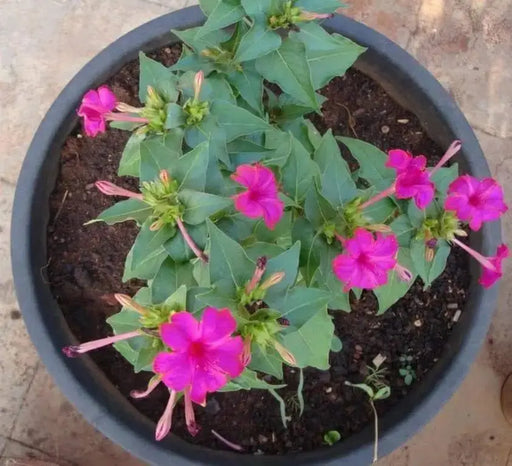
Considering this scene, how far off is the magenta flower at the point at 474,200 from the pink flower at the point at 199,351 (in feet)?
1.43

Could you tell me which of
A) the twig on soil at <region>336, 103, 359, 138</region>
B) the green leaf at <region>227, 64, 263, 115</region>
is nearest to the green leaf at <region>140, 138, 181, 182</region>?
the green leaf at <region>227, 64, 263, 115</region>

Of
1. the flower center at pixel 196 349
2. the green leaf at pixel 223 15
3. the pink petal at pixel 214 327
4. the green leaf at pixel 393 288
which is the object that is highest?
the green leaf at pixel 223 15

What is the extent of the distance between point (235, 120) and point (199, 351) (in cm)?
47

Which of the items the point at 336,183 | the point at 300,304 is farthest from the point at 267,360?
the point at 336,183

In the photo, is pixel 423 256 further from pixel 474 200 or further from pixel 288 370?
pixel 288 370

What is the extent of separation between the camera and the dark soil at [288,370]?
5.18 feet

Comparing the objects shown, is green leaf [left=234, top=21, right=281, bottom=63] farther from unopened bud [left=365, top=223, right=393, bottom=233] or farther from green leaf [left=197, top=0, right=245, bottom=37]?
unopened bud [left=365, top=223, right=393, bottom=233]

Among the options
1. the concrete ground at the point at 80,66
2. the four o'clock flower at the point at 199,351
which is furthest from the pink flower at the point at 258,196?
the concrete ground at the point at 80,66

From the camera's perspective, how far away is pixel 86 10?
198cm

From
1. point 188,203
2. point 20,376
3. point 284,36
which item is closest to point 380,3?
point 284,36

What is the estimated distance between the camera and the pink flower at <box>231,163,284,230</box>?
0.96 meters

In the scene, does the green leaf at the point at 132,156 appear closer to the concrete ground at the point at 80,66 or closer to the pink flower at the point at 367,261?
the pink flower at the point at 367,261

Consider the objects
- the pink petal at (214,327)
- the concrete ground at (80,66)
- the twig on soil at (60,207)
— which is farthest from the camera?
the concrete ground at (80,66)

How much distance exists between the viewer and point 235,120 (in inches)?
43.8
